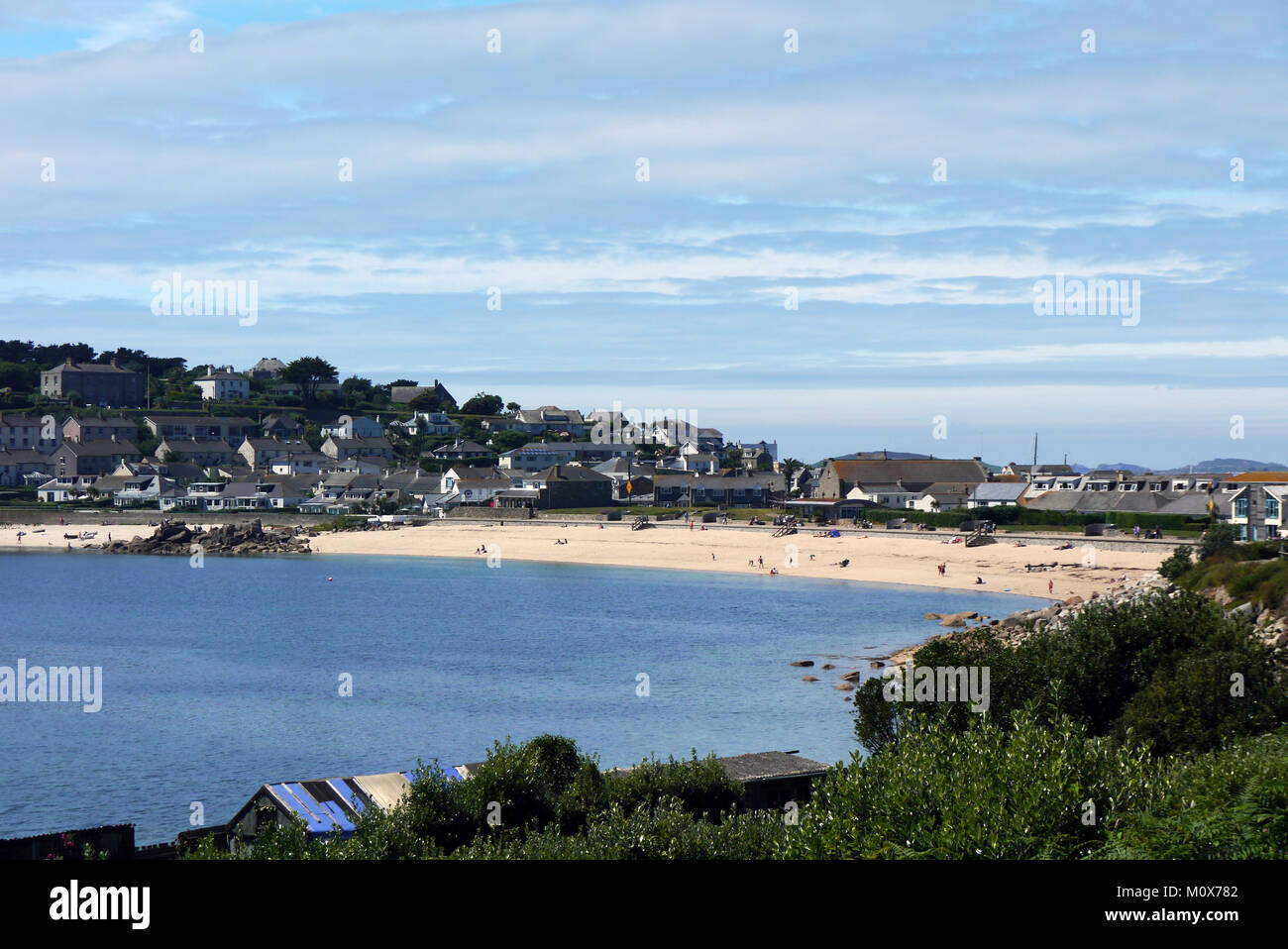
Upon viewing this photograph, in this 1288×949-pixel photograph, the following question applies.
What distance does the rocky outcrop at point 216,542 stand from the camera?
380 ft

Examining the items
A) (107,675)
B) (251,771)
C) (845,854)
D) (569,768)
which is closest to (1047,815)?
(845,854)

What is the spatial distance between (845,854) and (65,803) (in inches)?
1026

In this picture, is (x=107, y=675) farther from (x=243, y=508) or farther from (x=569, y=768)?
(x=243, y=508)

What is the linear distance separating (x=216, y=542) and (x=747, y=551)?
58596 mm

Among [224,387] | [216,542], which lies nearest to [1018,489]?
[216,542]

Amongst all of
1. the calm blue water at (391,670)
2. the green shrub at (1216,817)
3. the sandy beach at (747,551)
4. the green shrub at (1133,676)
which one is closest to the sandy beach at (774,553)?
the sandy beach at (747,551)

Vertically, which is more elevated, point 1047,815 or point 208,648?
point 1047,815

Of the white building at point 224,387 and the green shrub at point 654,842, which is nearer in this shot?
the green shrub at point 654,842

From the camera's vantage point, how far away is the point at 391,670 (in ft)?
171

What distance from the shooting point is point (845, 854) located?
44.4 ft

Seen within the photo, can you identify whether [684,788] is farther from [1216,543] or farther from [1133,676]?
[1216,543]

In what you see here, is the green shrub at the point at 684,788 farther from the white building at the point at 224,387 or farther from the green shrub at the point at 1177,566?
the white building at the point at 224,387

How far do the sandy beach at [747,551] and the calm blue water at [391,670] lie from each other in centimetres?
419

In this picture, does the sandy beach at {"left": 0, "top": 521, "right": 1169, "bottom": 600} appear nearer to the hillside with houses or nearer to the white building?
the hillside with houses
